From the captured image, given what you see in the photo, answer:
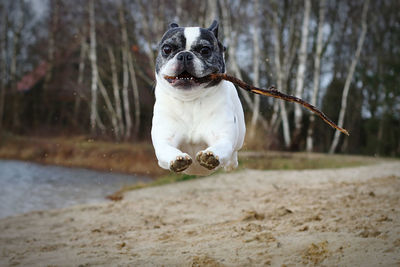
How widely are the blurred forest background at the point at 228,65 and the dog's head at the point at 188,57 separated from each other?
1378 centimetres

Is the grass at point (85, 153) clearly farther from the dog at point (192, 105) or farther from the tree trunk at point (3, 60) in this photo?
the dog at point (192, 105)

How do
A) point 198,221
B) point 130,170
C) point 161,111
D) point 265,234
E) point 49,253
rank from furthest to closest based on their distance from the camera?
1. point 130,170
2. point 198,221
3. point 49,253
4. point 265,234
5. point 161,111

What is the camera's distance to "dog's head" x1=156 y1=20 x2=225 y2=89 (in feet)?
10.7

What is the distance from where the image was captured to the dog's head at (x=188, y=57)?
325 cm

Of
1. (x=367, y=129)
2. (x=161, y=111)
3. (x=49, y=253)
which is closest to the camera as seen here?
(x=161, y=111)

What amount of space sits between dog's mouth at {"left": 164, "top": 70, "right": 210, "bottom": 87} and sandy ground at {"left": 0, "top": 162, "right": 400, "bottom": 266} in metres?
2.49

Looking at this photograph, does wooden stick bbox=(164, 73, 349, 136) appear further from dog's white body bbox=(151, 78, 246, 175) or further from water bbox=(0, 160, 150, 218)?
water bbox=(0, 160, 150, 218)

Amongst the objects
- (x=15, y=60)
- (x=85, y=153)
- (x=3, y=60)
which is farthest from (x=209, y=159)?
(x=3, y=60)

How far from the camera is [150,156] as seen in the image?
62.5 feet

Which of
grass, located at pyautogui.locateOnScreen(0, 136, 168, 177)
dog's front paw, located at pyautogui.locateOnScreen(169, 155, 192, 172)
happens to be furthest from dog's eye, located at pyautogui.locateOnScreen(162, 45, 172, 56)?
grass, located at pyautogui.locateOnScreen(0, 136, 168, 177)

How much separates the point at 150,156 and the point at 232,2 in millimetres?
9414

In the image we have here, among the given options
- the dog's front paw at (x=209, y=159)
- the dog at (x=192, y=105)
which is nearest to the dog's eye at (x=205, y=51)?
the dog at (x=192, y=105)

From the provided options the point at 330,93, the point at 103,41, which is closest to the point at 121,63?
the point at 103,41

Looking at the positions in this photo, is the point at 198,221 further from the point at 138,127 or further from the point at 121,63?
the point at 121,63
